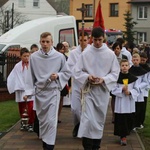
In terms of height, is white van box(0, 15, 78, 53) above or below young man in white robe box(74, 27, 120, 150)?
above

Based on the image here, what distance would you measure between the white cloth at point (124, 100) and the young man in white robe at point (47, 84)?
4.61 feet

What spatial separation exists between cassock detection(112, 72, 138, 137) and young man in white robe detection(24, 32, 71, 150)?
1434mm

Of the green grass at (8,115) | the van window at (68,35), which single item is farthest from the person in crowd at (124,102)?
the van window at (68,35)

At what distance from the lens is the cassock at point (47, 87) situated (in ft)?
22.6

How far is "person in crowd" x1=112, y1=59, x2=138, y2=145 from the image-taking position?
25.9ft

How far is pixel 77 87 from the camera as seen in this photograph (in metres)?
8.11

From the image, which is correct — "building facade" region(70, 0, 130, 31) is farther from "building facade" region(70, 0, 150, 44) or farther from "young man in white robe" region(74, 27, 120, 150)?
"young man in white robe" region(74, 27, 120, 150)

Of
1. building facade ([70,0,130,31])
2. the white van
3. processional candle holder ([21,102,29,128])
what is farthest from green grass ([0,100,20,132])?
building facade ([70,0,130,31])

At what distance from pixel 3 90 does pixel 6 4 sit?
169 feet

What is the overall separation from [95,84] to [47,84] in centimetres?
75

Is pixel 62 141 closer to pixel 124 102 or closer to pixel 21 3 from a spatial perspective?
pixel 124 102

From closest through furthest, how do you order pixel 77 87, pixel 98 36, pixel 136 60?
pixel 98 36, pixel 77 87, pixel 136 60

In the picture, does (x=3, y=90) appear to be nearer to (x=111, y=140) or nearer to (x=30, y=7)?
(x=111, y=140)

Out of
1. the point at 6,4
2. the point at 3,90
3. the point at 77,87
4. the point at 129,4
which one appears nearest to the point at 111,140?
the point at 77,87
